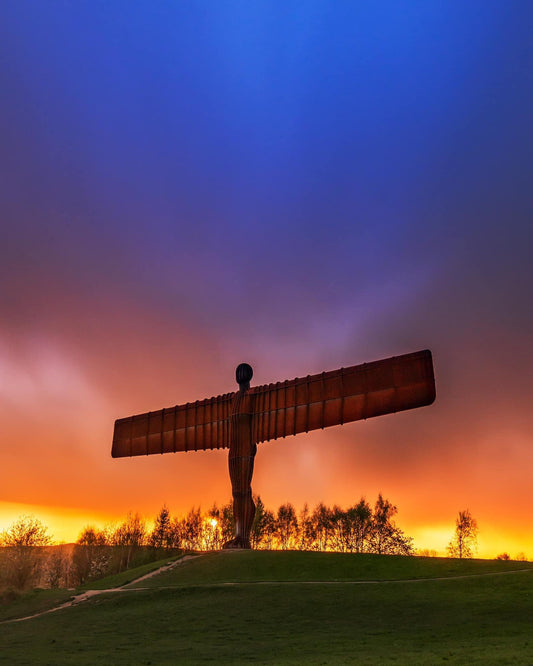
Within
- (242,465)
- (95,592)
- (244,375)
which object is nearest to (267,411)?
(244,375)

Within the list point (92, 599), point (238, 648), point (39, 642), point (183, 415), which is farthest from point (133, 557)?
point (238, 648)

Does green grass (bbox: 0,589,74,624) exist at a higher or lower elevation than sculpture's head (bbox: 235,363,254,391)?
lower

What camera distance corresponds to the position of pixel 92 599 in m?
25.9

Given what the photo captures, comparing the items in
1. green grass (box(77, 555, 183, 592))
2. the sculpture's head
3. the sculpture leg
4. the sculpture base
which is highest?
the sculpture's head

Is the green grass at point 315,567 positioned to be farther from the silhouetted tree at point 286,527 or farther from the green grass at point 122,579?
the silhouetted tree at point 286,527

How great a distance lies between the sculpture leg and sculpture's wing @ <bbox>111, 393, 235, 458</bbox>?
6.92 ft

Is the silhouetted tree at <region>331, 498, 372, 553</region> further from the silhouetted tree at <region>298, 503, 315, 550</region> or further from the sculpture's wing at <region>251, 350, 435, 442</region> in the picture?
the sculpture's wing at <region>251, 350, 435, 442</region>

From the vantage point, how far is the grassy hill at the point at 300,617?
14.3 metres

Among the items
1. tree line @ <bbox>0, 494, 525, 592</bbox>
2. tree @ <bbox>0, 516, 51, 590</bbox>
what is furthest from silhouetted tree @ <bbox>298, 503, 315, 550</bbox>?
tree @ <bbox>0, 516, 51, 590</bbox>

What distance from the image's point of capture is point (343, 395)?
2930 cm

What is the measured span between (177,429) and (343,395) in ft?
38.4

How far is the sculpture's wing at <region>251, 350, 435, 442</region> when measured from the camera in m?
27.1

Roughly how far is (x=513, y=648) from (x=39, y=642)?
45.7 feet

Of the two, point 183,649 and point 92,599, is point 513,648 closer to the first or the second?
point 183,649
